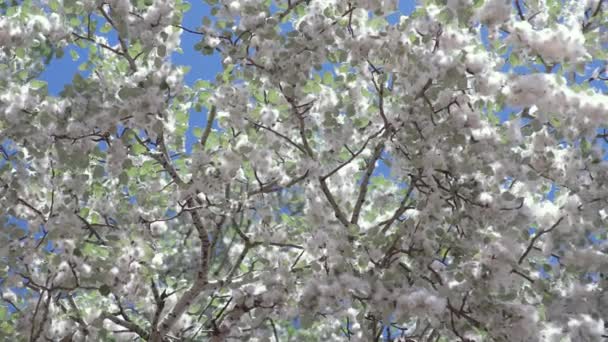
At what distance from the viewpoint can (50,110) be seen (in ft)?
13.7

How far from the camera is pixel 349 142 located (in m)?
5.35

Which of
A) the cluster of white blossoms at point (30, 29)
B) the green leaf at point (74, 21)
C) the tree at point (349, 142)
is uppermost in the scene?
the green leaf at point (74, 21)

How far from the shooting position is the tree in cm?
395

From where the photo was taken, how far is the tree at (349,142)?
395 cm

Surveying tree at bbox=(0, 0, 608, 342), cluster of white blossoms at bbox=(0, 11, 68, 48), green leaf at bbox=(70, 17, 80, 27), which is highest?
green leaf at bbox=(70, 17, 80, 27)

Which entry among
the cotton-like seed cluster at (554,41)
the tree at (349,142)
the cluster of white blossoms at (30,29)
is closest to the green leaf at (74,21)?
the tree at (349,142)

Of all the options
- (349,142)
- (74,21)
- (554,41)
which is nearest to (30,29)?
(74,21)

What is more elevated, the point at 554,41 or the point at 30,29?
the point at 30,29

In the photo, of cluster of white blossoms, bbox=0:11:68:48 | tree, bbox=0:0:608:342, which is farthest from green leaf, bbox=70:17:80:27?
cluster of white blossoms, bbox=0:11:68:48

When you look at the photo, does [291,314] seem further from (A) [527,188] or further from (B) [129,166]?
(A) [527,188]

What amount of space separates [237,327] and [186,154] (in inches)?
59.4

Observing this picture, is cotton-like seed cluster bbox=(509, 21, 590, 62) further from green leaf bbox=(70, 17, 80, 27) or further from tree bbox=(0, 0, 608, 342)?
green leaf bbox=(70, 17, 80, 27)

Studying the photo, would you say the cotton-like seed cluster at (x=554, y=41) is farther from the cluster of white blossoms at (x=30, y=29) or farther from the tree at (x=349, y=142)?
the cluster of white blossoms at (x=30, y=29)

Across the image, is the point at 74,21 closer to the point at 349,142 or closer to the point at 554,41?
the point at 349,142
